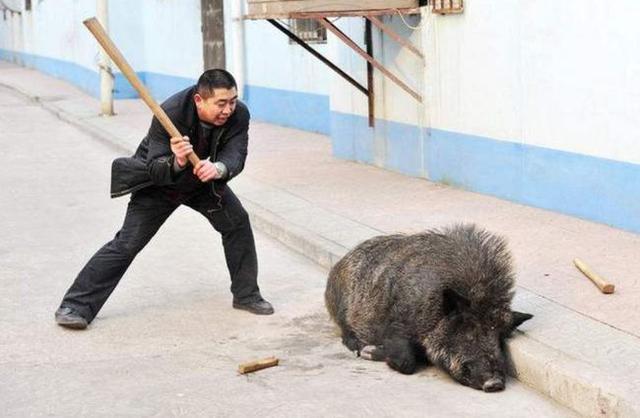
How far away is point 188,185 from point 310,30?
10.1 metres

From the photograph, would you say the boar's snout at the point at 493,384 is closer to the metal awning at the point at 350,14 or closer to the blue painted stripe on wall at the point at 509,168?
the blue painted stripe on wall at the point at 509,168

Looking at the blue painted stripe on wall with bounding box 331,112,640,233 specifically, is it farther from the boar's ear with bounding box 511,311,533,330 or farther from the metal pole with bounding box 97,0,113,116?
the metal pole with bounding box 97,0,113,116

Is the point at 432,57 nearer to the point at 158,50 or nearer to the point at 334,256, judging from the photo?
the point at 334,256

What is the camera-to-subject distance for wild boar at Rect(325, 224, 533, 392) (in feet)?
20.4

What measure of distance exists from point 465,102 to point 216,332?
4776 mm

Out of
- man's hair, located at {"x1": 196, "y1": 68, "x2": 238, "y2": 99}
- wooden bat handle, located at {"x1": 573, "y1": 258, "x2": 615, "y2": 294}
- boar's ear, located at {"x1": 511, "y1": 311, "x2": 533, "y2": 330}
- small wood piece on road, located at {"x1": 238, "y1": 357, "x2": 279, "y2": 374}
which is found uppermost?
man's hair, located at {"x1": 196, "y1": 68, "x2": 238, "y2": 99}

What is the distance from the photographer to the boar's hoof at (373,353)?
6750 mm

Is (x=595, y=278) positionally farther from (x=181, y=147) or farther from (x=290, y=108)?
(x=290, y=108)

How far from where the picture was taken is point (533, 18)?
10.3 meters

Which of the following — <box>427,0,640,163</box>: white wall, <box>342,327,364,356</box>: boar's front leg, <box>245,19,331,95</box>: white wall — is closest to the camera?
<box>342,327,364,356</box>: boar's front leg

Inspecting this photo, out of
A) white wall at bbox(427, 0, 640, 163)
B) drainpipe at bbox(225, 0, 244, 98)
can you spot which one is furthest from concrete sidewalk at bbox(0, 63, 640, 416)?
drainpipe at bbox(225, 0, 244, 98)

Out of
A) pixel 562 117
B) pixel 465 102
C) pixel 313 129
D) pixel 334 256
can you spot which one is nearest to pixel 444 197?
pixel 465 102

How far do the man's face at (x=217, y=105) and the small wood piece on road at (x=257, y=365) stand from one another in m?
1.48

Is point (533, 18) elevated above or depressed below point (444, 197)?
above
